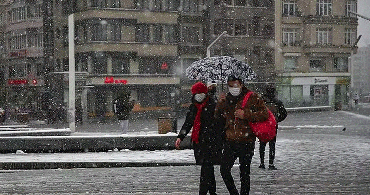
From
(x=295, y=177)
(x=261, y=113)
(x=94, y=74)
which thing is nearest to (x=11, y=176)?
(x=295, y=177)

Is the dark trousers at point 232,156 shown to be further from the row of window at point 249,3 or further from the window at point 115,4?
the row of window at point 249,3

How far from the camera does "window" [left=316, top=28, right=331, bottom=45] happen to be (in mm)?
79125

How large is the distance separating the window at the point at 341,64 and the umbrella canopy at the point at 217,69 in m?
48.1

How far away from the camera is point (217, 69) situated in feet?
112

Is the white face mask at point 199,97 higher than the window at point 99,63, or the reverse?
the window at point 99,63

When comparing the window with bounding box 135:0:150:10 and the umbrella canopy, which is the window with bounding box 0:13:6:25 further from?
the umbrella canopy

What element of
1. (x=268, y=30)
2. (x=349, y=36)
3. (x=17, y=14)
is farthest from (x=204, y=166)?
(x=349, y=36)

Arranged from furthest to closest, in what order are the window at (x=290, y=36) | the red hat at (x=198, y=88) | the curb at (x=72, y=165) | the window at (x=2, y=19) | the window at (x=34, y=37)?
1. the window at (x=290, y=36)
2. the window at (x=2, y=19)
3. the window at (x=34, y=37)
4. the curb at (x=72, y=165)
5. the red hat at (x=198, y=88)

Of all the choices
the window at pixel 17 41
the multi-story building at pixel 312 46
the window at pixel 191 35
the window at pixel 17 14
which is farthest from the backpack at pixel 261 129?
the multi-story building at pixel 312 46

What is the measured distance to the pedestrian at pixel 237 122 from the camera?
365 inches

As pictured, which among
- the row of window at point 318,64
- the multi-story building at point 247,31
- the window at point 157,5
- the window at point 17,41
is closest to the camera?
the window at point 157,5

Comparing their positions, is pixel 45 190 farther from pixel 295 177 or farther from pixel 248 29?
pixel 248 29

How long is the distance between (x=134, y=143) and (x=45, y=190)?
8.37 meters

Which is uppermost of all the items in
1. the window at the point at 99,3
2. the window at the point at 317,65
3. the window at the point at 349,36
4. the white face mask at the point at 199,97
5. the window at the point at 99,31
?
the window at the point at 99,3
